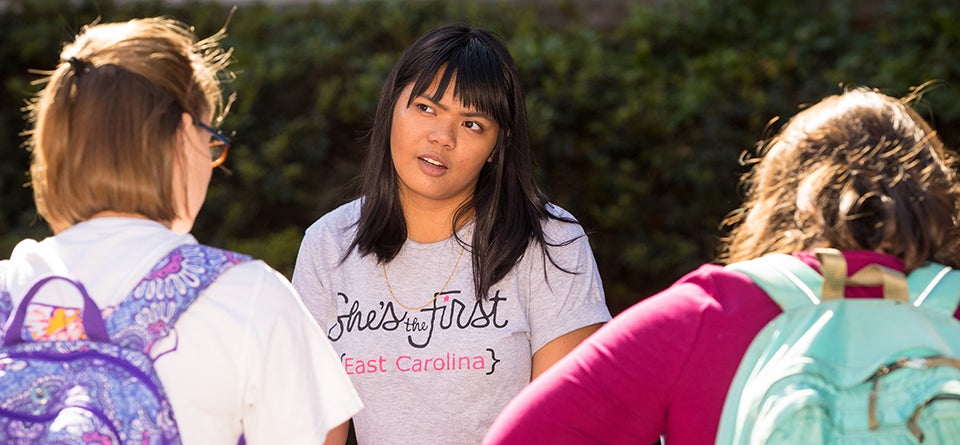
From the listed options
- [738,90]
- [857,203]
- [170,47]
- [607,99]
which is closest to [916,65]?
[738,90]

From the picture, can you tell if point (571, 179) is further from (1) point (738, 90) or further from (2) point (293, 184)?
(2) point (293, 184)

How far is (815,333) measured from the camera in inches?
77.2

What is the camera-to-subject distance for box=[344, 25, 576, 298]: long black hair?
3078mm

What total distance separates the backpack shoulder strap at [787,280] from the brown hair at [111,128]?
1.07 meters

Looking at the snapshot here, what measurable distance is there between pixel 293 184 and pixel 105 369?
14.0ft

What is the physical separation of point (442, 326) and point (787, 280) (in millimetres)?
1199

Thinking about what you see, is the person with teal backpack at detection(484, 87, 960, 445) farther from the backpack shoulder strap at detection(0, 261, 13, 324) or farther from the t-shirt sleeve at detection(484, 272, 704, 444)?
the backpack shoulder strap at detection(0, 261, 13, 324)

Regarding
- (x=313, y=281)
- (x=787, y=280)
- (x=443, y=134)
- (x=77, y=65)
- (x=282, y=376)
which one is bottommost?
(x=313, y=281)

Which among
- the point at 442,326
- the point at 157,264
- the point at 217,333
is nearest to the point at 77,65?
the point at 157,264

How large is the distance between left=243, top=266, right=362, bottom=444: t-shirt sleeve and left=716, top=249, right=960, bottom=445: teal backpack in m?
0.74

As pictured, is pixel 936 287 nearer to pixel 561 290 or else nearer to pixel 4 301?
pixel 561 290

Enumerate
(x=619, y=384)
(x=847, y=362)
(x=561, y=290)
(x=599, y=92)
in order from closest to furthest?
(x=847, y=362) < (x=619, y=384) < (x=561, y=290) < (x=599, y=92)

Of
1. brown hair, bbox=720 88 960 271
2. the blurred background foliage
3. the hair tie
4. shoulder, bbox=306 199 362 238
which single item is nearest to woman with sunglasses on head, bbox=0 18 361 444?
the hair tie

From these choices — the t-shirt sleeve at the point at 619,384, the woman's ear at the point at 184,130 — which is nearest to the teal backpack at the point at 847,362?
the t-shirt sleeve at the point at 619,384
